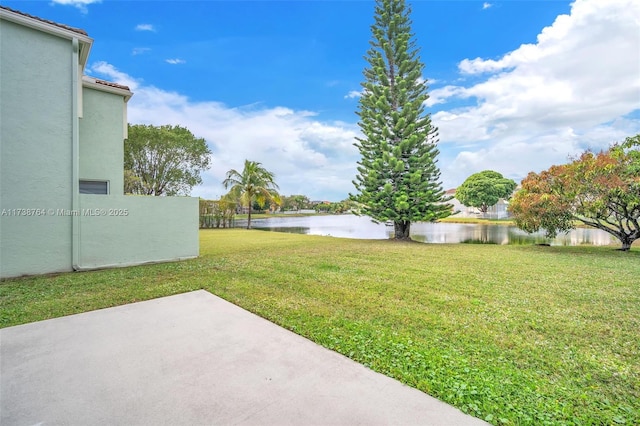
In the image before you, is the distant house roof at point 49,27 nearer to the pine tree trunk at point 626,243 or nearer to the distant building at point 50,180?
the distant building at point 50,180

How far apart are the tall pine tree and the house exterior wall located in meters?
9.28

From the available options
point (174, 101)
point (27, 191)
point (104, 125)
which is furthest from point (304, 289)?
point (174, 101)

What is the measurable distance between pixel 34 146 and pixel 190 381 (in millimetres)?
6139

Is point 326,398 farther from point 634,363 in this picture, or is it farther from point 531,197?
point 531,197

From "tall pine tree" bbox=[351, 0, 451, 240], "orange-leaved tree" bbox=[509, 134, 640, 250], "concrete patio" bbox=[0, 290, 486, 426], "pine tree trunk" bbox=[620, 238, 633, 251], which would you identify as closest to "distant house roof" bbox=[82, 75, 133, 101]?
"concrete patio" bbox=[0, 290, 486, 426]

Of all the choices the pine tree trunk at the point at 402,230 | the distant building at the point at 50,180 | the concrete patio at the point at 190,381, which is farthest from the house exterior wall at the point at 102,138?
the pine tree trunk at the point at 402,230

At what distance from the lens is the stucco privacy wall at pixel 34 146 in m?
5.23

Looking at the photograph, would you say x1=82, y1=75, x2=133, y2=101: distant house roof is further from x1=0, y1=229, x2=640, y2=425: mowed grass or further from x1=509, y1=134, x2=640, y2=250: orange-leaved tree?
x1=509, y1=134, x2=640, y2=250: orange-leaved tree

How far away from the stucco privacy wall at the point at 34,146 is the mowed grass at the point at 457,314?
0.59 m

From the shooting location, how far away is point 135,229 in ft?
21.0

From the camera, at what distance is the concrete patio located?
1676 mm

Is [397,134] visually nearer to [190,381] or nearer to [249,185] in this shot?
[249,185]

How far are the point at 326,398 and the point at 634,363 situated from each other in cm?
252

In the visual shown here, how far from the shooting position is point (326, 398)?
1823 mm
